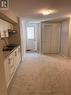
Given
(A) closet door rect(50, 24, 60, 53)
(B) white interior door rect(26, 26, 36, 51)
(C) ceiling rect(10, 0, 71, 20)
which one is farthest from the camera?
(B) white interior door rect(26, 26, 36, 51)

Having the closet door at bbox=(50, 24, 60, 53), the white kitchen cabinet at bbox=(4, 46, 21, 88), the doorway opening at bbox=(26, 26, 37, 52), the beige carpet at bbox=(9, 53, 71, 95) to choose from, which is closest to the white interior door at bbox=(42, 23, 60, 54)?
the closet door at bbox=(50, 24, 60, 53)

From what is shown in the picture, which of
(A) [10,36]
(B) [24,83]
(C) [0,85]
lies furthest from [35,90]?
(A) [10,36]

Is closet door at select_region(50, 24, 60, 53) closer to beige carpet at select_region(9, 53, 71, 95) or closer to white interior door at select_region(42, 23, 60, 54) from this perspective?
white interior door at select_region(42, 23, 60, 54)

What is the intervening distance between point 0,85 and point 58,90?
1.78 metres

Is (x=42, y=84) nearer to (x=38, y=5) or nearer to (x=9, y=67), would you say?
(x=9, y=67)

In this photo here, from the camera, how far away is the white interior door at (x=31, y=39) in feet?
27.7

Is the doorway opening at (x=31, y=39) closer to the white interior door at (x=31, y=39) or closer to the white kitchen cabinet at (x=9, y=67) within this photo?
the white interior door at (x=31, y=39)

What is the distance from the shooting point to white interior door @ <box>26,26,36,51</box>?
8.43 meters

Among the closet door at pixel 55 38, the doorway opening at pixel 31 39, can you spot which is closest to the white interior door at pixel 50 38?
the closet door at pixel 55 38

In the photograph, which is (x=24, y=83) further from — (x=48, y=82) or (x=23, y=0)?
(x=23, y=0)

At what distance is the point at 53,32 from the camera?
285 inches

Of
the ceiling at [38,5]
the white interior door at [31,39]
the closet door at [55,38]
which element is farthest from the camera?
the white interior door at [31,39]

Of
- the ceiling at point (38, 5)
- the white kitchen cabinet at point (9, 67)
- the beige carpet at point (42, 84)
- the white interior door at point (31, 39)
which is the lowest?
the beige carpet at point (42, 84)

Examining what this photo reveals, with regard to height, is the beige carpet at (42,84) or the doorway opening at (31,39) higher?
the doorway opening at (31,39)
